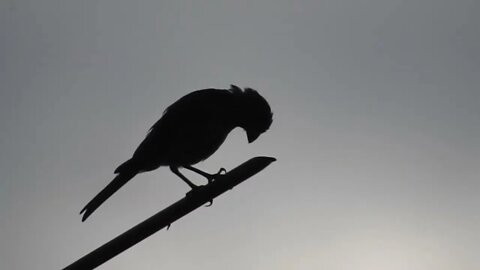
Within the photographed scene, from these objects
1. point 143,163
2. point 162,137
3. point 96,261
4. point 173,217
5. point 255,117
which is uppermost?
point 255,117

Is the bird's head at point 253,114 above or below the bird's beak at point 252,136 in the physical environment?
above

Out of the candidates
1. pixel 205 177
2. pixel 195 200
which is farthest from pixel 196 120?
pixel 195 200

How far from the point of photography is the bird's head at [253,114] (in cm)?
684

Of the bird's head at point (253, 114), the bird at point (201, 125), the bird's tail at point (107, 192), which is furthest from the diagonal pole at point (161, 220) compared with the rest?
the bird's head at point (253, 114)

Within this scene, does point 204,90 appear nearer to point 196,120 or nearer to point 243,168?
point 196,120

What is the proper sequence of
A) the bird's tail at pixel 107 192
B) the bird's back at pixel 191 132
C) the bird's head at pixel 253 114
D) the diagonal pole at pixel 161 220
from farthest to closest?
the bird's head at pixel 253 114
the bird's back at pixel 191 132
the bird's tail at pixel 107 192
the diagonal pole at pixel 161 220

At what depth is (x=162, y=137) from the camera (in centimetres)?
665

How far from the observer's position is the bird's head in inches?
269

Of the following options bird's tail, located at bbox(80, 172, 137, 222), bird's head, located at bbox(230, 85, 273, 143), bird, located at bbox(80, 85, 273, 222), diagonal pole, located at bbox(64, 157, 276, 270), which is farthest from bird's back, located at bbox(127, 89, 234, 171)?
diagonal pole, located at bbox(64, 157, 276, 270)

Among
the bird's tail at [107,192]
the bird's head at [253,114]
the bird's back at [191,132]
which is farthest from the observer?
the bird's head at [253,114]

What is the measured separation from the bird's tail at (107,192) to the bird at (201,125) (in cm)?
80

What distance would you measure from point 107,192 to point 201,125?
1.84m

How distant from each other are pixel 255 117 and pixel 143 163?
1.59 m

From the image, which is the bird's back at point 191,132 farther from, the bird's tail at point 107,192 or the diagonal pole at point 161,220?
the diagonal pole at point 161,220
